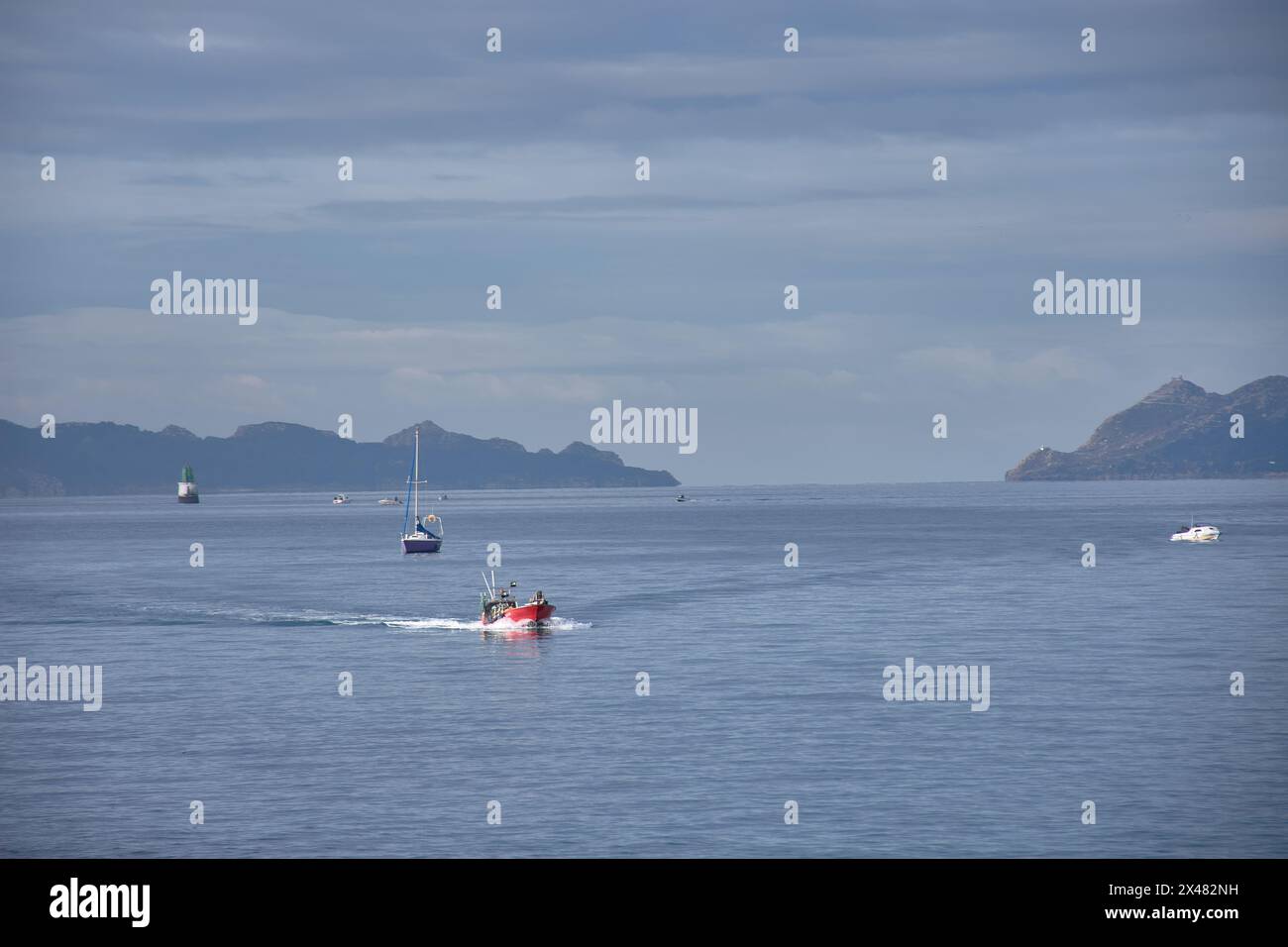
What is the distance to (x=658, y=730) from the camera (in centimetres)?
6372

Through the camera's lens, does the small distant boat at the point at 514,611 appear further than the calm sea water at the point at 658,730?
Yes

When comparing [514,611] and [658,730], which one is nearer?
[658,730]

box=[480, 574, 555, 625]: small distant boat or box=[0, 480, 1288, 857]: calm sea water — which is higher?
box=[480, 574, 555, 625]: small distant boat

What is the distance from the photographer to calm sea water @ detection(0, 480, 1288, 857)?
46.1 meters

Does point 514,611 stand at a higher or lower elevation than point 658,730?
higher

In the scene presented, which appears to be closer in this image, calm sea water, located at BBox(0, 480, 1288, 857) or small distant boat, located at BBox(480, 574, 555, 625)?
calm sea water, located at BBox(0, 480, 1288, 857)

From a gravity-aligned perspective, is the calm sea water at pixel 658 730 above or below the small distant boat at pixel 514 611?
below

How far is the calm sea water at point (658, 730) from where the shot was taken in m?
46.1
